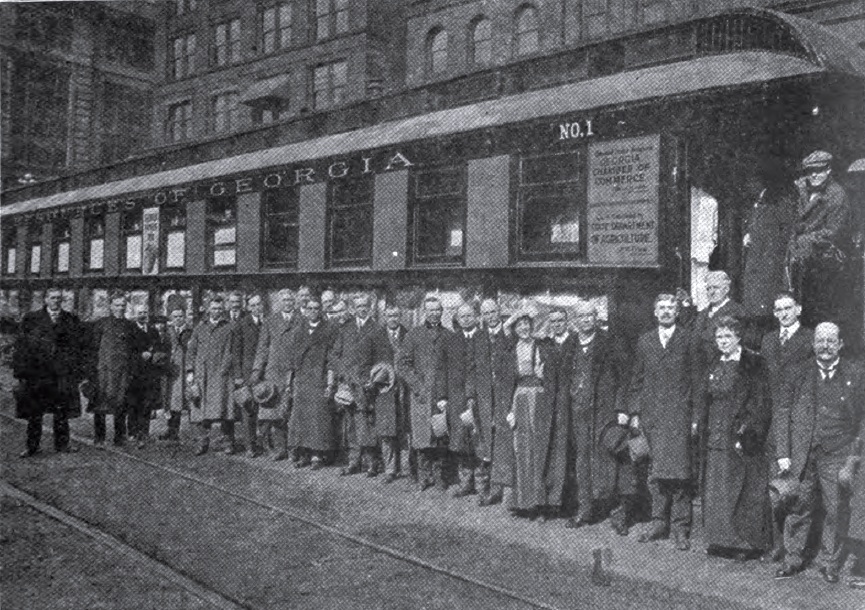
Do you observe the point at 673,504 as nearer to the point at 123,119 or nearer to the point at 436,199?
the point at 436,199

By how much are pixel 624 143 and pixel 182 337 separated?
556 centimetres

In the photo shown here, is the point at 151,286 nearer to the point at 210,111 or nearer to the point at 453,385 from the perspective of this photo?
the point at 453,385

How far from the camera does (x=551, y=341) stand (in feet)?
21.2

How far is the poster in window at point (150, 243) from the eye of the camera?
46.6 ft

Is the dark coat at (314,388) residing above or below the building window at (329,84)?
below

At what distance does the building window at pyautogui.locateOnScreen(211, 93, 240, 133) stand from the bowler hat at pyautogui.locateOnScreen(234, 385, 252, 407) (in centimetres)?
2040

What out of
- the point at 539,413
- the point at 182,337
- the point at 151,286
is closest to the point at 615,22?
the point at 151,286

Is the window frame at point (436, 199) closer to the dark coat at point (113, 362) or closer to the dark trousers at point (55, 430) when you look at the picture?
the dark coat at point (113, 362)

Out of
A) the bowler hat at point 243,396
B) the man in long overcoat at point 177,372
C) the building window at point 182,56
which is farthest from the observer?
the building window at point 182,56

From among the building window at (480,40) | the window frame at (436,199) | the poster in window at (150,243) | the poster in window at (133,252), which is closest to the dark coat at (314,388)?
the window frame at (436,199)

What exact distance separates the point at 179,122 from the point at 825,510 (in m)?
28.6

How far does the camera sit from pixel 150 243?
1432 cm

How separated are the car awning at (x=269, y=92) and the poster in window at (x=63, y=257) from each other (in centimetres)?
991

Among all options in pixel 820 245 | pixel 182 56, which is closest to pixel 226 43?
pixel 182 56
